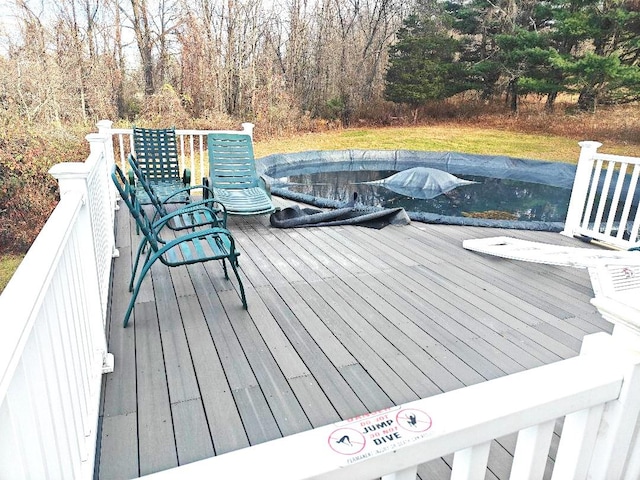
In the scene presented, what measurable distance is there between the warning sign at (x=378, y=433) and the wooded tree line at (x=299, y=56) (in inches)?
414

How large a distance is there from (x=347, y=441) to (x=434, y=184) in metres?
A: 8.90

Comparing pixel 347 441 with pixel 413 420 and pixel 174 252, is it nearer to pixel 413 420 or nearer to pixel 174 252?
pixel 413 420

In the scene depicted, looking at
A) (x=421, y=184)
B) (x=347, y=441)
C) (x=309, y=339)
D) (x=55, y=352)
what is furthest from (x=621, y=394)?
(x=421, y=184)

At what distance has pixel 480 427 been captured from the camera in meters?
0.82

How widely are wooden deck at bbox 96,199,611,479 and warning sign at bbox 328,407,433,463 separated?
1113 millimetres

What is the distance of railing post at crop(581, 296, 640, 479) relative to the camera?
3.16 ft

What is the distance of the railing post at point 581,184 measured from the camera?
4.55 meters

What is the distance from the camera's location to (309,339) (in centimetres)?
263

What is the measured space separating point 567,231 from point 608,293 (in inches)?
178

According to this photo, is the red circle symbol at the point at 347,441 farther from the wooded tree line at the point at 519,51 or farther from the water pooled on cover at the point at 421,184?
the wooded tree line at the point at 519,51

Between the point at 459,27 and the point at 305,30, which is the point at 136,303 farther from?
the point at 459,27

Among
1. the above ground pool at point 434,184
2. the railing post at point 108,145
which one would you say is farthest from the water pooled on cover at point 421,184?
the railing post at point 108,145

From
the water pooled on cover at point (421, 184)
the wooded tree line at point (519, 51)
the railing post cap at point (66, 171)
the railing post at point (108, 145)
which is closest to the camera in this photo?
the railing post cap at point (66, 171)

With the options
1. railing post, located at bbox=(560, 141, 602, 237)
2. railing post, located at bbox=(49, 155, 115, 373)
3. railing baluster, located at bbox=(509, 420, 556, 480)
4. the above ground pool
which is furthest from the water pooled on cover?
railing baluster, located at bbox=(509, 420, 556, 480)
